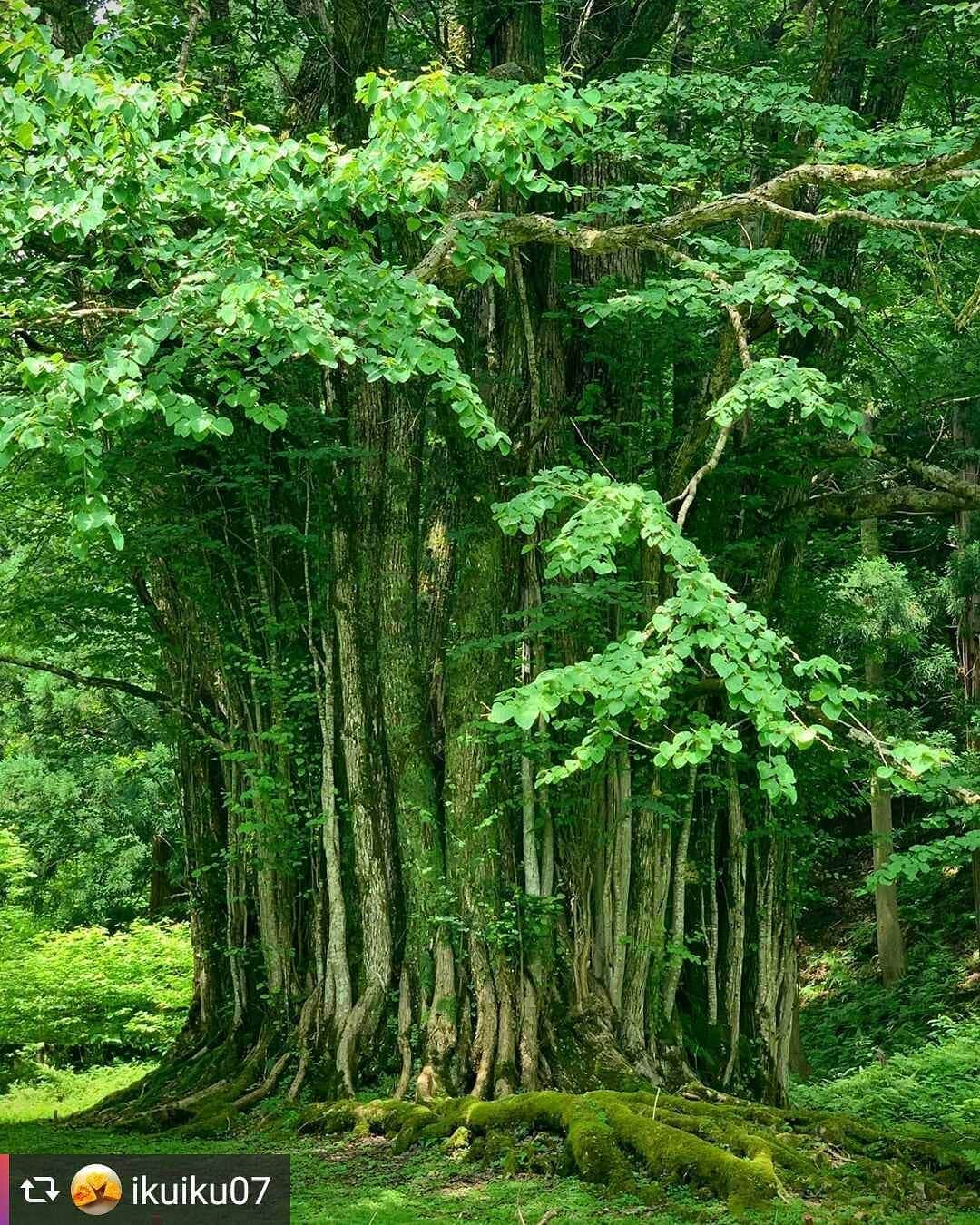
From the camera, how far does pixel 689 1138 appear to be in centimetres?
526

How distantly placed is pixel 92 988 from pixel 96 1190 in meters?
8.50

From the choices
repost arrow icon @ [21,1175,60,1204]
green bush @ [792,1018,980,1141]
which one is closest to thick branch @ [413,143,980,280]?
repost arrow icon @ [21,1175,60,1204]

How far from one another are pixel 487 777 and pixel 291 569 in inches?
89.9

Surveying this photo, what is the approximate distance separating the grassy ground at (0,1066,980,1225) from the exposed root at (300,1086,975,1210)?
94 millimetres

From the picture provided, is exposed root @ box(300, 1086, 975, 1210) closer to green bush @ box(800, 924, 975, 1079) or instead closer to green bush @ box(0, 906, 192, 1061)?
green bush @ box(800, 924, 975, 1079)

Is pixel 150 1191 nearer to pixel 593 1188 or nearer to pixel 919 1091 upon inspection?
pixel 593 1188

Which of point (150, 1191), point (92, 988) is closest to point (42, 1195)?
point (150, 1191)

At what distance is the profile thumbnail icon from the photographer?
16.2ft

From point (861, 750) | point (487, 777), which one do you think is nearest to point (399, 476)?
point (487, 777)

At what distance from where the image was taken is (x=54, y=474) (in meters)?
7.96

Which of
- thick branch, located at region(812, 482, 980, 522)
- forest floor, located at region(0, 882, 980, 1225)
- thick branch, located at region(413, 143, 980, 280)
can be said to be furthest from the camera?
thick branch, located at region(812, 482, 980, 522)

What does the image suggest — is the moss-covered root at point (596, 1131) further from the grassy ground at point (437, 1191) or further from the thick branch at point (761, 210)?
the thick branch at point (761, 210)

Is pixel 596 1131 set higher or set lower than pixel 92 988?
higher

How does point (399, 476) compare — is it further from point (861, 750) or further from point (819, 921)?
point (819, 921)
